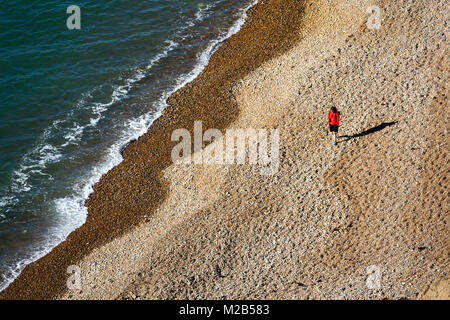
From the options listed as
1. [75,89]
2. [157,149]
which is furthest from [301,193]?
[75,89]

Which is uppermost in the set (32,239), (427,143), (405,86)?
(405,86)

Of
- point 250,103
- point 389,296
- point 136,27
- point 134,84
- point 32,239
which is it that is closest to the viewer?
point 389,296

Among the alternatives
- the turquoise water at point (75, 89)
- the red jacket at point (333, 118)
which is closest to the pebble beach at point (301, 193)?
the red jacket at point (333, 118)

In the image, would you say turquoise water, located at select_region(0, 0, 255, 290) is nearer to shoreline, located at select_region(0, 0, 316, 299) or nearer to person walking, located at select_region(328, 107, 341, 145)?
shoreline, located at select_region(0, 0, 316, 299)

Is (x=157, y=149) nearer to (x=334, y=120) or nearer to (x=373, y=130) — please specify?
(x=334, y=120)

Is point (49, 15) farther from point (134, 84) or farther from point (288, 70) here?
point (288, 70)

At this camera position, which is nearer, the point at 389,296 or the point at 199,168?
the point at 389,296
